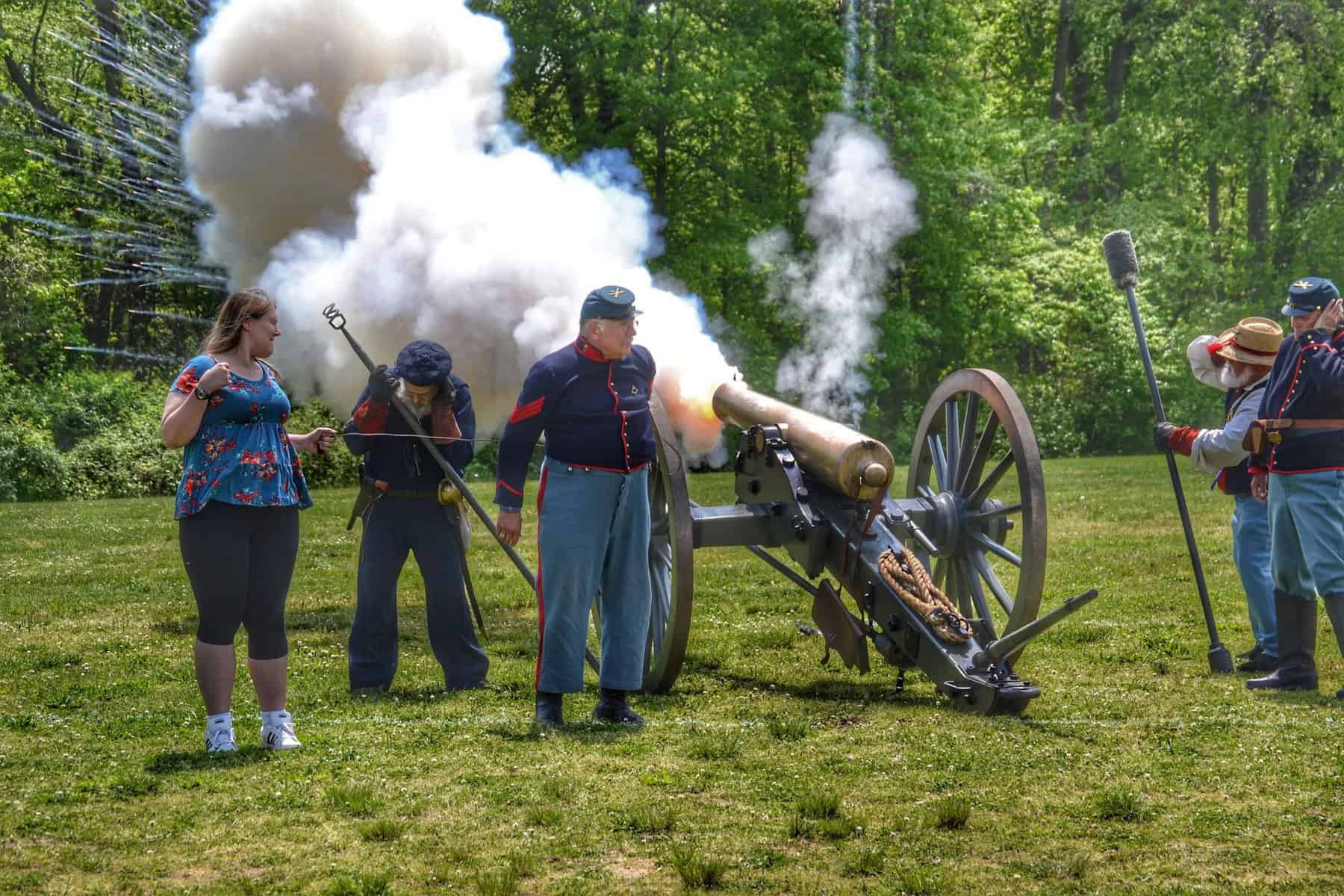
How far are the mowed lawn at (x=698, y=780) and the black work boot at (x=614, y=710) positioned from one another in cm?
13

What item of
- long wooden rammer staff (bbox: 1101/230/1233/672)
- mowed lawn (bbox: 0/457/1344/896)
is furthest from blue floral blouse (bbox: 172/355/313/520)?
long wooden rammer staff (bbox: 1101/230/1233/672)

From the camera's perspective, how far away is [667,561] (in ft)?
23.0

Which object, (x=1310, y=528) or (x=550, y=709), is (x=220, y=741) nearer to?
(x=550, y=709)

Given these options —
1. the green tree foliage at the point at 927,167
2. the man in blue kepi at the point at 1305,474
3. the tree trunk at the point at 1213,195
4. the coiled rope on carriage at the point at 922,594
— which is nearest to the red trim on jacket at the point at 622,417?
the coiled rope on carriage at the point at 922,594

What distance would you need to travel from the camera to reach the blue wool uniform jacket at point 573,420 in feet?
19.7

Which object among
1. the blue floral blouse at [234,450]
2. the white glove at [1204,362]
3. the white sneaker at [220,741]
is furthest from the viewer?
the white glove at [1204,362]

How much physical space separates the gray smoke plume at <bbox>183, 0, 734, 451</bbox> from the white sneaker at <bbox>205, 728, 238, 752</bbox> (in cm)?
367

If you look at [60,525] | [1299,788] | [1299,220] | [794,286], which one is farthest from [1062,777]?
[1299,220]

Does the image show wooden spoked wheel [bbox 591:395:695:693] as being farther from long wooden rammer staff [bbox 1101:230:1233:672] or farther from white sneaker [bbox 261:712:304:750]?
long wooden rammer staff [bbox 1101:230:1233:672]

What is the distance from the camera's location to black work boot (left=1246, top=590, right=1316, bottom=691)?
655 cm

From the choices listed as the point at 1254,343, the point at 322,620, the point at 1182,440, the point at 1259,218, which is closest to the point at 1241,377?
the point at 1254,343

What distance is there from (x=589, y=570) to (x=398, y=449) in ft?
4.08

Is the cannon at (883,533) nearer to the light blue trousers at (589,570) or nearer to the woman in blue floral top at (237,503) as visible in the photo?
the light blue trousers at (589,570)

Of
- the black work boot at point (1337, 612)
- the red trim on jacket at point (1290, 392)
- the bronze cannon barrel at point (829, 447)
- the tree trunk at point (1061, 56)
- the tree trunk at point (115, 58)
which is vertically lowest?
the black work boot at point (1337, 612)
